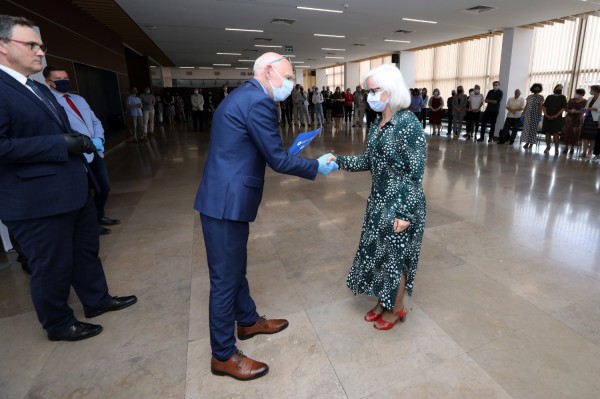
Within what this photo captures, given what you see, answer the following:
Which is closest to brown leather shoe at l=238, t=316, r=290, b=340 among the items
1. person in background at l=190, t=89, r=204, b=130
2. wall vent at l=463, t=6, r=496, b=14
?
wall vent at l=463, t=6, r=496, b=14

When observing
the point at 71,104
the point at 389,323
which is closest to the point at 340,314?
the point at 389,323

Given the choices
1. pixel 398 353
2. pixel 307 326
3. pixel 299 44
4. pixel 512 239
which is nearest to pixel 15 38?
pixel 307 326

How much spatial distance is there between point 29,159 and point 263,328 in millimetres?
1451

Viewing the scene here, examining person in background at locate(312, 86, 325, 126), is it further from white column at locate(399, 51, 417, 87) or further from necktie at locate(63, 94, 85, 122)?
necktie at locate(63, 94, 85, 122)

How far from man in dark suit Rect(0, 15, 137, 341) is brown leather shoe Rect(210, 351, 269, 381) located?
88cm

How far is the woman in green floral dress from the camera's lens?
1.69 meters

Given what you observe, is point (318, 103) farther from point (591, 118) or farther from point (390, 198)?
point (390, 198)

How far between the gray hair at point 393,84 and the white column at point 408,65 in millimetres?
14700

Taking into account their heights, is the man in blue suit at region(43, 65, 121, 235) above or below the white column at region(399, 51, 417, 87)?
below

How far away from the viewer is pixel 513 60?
9.72 metres

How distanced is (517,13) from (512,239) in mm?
7588

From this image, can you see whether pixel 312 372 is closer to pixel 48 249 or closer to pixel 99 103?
pixel 48 249

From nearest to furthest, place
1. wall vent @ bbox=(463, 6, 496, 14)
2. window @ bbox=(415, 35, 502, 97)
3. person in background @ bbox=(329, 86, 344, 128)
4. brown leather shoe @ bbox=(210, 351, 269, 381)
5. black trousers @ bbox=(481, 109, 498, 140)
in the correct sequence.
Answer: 1. brown leather shoe @ bbox=(210, 351, 269, 381)
2. wall vent @ bbox=(463, 6, 496, 14)
3. black trousers @ bbox=(481, 109, 498, 140)
4. window @ bbox=(415, 35, 502, 97)
5. person in background @ bbox=(329, 86, 344, 128)

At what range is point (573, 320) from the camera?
2.01 m
